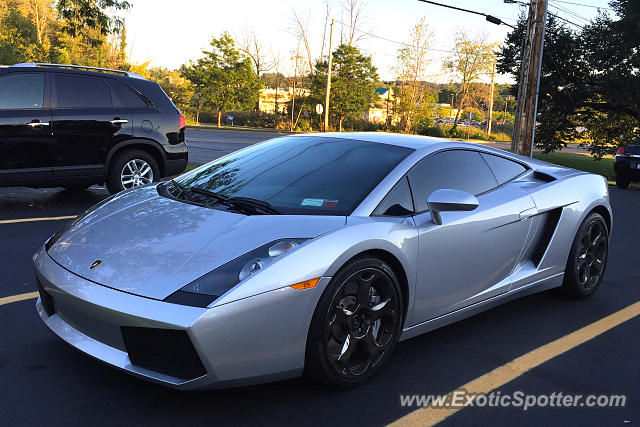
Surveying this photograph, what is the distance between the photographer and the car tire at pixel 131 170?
8203 millimetres

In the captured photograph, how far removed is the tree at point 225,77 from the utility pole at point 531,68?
34105 millimetres

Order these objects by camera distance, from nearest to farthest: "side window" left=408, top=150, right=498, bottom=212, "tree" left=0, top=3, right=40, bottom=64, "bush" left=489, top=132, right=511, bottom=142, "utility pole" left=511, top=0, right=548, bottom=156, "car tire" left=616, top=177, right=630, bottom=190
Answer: "side window" left=408, top=150, right=498, bottom=212 < "car tire" left=616, top=177, right=630, bottom=190 < "utility pole" left=511, top=0, right=548, bottom=156 < "tree" left=0, top=3, right=40, bottom=64 < "bush" left=489, top=132, right=511, bottom=142

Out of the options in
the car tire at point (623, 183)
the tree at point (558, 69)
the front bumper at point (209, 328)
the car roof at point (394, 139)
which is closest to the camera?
the front bumper at point (209, 328)

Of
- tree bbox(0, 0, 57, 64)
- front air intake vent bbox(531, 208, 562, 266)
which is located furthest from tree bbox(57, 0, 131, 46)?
tree bbox(0, 0, 57, 64)

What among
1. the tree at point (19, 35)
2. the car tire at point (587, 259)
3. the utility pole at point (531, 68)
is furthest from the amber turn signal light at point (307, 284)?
the tree at point (19, 35)

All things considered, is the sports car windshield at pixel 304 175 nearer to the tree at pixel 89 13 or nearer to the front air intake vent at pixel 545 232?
the front air intake vent at pixel 545 232

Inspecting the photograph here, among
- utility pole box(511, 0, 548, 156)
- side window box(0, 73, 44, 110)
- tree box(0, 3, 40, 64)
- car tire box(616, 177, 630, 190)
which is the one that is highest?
tree box(0, 3, 40, 64)

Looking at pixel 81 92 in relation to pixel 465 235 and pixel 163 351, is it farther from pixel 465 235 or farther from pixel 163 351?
pixel 163 351

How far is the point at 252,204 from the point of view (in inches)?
129

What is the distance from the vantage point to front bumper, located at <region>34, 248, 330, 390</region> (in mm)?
2475

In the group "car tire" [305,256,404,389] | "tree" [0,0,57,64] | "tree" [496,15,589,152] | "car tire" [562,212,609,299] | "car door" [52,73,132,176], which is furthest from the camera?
"tree" [0,0,57,64]

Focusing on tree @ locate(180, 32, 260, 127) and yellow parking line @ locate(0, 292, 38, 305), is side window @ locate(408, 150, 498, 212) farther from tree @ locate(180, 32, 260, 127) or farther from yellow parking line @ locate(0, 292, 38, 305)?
tree @ locate(180, 32, 260, 127)

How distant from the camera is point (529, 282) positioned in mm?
4203

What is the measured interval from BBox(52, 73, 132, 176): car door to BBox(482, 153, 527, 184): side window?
568cm
